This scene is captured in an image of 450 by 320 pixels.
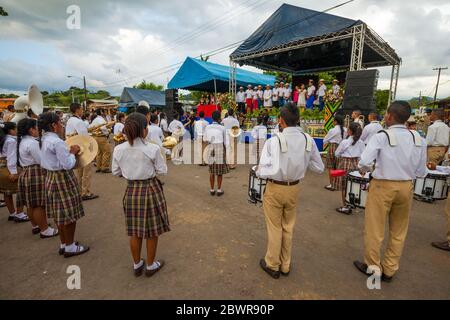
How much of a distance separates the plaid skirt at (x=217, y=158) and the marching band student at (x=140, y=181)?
272 centimetres

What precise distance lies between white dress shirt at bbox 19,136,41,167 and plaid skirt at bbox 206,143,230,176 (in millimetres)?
3046

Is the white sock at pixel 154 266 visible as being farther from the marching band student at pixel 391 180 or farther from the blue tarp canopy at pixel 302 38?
the blue tarp canopy at pixel 302 38

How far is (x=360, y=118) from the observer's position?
7230mm

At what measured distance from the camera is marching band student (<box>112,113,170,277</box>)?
2527mm

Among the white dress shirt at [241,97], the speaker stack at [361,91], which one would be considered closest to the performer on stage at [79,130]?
the speaker stack at [361,91]

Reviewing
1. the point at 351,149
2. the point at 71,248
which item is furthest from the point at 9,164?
the point at 351,149

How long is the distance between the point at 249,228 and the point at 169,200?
6.88 ft

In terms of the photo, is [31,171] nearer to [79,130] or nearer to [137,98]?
[79,130]

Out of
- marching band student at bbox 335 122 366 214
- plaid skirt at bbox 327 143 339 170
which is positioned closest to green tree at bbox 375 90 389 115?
plaid skirt at bbox 327 143 339 170

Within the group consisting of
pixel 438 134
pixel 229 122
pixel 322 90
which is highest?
pixel 322 90

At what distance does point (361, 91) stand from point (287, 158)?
7.11 metres

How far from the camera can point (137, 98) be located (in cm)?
2792

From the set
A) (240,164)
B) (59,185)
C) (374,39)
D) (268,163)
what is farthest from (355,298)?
(374,39)

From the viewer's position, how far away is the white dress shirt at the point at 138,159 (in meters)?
2.53
